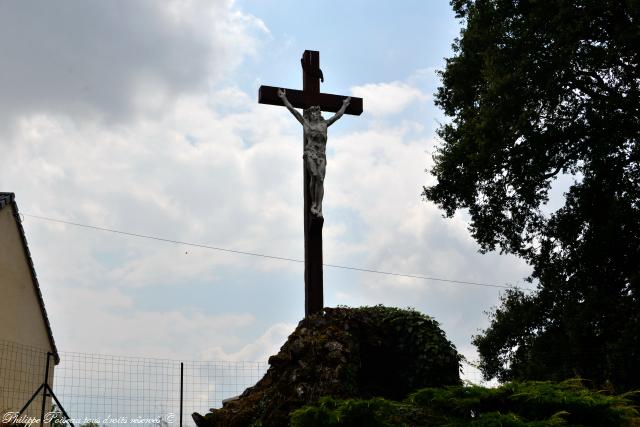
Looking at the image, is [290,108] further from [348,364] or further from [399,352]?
[348,364]

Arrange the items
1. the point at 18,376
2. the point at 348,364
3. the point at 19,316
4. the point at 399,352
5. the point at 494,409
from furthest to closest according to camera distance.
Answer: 1. the point at 19,316
2. the point at 18,376
3. the point at 399,352
4. the point at 348,364
5. the point at 494,409

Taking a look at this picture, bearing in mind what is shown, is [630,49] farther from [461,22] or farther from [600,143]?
[461,22]

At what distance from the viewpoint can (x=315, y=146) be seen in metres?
9.84

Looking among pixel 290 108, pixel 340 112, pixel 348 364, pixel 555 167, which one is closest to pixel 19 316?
pixel 290 108

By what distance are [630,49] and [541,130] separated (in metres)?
2.16

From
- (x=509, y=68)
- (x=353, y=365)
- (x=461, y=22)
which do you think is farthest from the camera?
(x=461, y=22)

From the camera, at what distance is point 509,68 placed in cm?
1384

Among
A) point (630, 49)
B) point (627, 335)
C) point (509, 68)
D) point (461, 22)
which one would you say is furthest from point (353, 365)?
point (461, 22)

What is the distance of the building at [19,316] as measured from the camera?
36.3 ft

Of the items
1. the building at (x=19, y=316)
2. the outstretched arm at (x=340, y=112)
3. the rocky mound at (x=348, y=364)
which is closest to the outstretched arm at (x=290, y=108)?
the outstretched arm at (x=340, y=112)

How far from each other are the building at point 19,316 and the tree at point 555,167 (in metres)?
8.37

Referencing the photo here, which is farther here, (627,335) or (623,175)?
(623,175)

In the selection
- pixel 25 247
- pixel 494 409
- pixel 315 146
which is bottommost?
pixel 494 409

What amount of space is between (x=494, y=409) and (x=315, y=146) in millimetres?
5134
